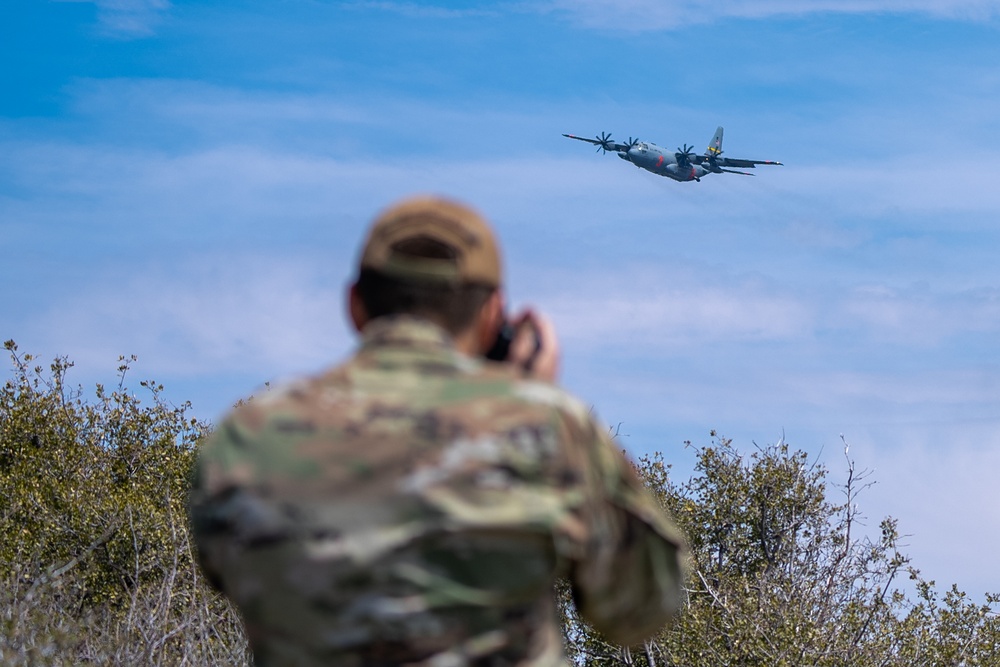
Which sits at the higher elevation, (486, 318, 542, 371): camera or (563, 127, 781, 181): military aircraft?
(563, 127, 781, 181): military aircraft

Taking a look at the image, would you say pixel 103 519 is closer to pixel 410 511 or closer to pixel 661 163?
pixel 410 511

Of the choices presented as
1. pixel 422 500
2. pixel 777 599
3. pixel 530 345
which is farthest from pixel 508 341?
pixel 777 599

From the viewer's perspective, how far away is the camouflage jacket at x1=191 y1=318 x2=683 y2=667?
273cm

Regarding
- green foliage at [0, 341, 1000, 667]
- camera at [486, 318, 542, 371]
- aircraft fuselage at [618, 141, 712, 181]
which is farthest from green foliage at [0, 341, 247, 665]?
aircraft fuselage at [618, 141, 712, 181]

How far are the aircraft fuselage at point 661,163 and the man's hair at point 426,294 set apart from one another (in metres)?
66.1

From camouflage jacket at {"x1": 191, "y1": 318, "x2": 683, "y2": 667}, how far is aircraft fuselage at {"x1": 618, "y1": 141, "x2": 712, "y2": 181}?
6621cm

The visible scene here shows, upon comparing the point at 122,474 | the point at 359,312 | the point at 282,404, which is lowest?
the point at 282,404

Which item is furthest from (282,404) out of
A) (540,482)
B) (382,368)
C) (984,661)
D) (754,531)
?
(754,531)

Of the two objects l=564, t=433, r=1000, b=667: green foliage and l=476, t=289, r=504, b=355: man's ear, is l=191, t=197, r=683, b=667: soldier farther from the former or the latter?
l=564, t=433, r=1000, b=667: green foliage

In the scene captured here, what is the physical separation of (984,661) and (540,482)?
2930 cm

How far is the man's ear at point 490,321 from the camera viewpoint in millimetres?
3012

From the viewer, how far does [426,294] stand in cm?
294

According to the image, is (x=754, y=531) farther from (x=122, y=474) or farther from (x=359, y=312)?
(x=359, y=312)

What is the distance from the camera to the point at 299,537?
2.77 m
